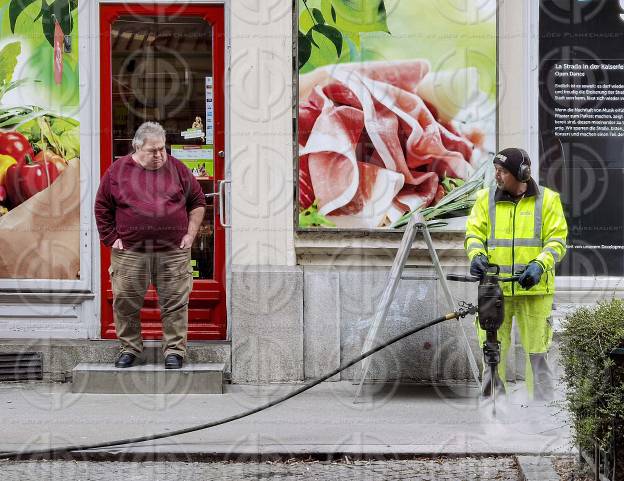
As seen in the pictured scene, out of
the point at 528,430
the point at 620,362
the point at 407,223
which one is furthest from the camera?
the point at 407,223

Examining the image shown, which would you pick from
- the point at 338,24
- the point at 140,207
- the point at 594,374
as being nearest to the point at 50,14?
the point at 140,207

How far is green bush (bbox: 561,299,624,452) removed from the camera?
5078 millimetres

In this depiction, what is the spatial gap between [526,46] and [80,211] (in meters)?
3.84

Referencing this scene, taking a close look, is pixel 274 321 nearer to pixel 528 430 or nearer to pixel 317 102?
pixel 317 102

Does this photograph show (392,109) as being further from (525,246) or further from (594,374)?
(594,374)

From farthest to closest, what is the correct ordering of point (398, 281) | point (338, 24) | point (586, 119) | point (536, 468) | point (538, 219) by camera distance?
point (586, 119), point (338, 24), point (398, 281), point (538, 219), point (536, 468)

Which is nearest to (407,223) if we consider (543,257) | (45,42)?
(543,257)

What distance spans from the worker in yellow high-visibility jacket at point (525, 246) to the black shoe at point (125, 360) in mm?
2823

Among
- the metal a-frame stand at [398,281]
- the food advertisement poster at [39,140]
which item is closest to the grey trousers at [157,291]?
the food advertisement poster at [39,140]

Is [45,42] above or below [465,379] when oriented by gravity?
above

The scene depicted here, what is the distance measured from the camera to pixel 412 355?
867 centimetres

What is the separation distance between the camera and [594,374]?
519 centimetres

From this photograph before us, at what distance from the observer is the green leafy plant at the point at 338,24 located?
28.2 ft

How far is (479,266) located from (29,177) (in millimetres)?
4009
